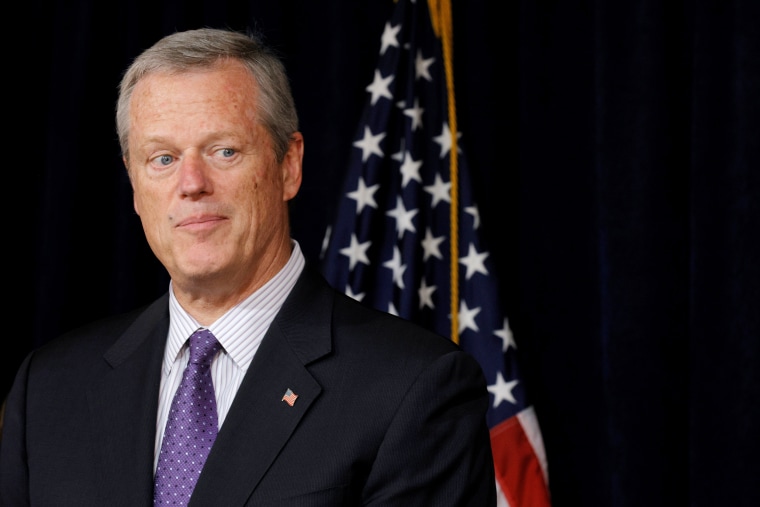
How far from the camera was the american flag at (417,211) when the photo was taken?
9.98ft

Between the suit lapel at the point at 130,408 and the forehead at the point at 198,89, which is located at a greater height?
the forehead at the point at 198,89

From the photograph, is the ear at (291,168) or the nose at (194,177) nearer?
the nose at (194,177)

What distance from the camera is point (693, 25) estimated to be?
2.94 m

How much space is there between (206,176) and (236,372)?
35 centimetres

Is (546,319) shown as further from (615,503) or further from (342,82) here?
(342,82)

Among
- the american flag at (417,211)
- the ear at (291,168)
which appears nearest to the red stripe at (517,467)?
the american flag at (417,211)

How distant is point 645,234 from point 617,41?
22.2 inches

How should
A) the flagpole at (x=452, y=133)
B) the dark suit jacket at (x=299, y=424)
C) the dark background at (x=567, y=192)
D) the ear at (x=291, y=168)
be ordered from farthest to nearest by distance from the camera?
the flagpole at (x=452, y=133)
the dark background at (x=567, y=192)
the ear at (x=291, y=168)
the dark suit jacket at (x=299, y=424)

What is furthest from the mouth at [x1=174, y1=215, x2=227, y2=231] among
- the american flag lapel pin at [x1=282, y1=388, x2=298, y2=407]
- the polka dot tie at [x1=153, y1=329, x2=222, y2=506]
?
the american flag lapel pin at [x1=282, y1=388, x2=298, y2=407]

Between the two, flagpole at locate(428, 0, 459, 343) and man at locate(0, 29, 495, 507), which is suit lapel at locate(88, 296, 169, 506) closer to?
man at locate(0, 29, 495, 507)

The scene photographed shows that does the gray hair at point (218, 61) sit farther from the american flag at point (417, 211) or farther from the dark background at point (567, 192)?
the dark background at point (567, 192)

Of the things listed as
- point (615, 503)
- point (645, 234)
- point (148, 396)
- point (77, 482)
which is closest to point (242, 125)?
point (148, 396)

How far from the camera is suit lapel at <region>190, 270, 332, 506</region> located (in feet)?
5.56

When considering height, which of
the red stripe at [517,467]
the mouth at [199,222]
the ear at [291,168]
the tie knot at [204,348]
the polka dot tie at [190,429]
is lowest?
the red stripe at [517,467]
